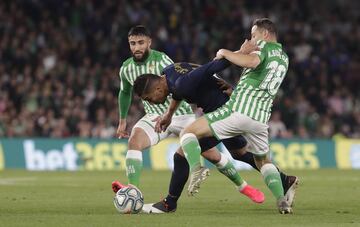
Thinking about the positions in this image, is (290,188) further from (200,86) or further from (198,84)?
(198,84)

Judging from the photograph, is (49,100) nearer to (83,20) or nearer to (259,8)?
(83,20)

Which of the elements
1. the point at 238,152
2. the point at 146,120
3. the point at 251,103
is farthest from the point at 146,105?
the point at 251,103

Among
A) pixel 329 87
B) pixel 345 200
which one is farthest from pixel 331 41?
pixel 345 200

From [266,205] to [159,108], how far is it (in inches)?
71.5

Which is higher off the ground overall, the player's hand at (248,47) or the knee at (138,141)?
the player's hand at (248,47)

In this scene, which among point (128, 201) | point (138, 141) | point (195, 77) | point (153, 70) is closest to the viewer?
point (195, 77)

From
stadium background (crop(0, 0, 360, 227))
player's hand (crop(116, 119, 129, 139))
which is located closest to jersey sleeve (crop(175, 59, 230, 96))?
player's hand (crop(116, 119, 129, 139))

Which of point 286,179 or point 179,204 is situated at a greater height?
point 286,179

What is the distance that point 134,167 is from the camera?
449 inches

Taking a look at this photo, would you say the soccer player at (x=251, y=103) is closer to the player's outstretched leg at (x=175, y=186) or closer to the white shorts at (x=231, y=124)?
the white shorts at (x=231, y=124)

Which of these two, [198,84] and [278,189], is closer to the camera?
[198,84]

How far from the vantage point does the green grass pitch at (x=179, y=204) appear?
9828 millimetres

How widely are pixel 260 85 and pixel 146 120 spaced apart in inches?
76.3

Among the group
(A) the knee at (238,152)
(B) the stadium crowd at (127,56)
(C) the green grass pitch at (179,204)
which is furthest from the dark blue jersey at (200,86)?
(B) the stadium crowd at (127,56)
